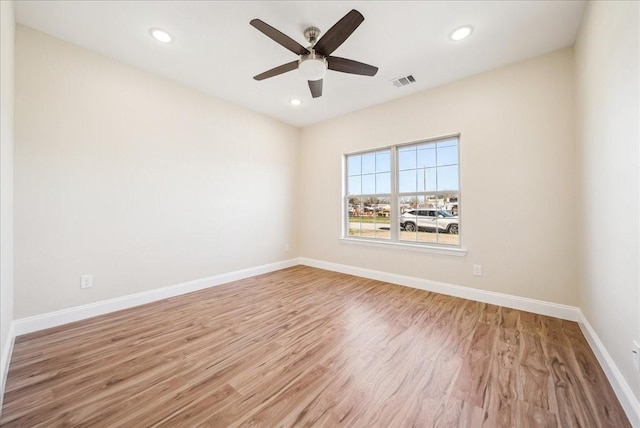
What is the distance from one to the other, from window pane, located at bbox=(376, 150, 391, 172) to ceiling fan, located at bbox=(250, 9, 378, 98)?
173 cm

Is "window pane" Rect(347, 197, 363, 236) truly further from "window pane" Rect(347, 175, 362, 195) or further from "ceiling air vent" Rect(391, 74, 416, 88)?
"ceiling air vent" Rect(391, 74, 416, 88)

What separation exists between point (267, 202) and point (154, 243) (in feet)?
6.05

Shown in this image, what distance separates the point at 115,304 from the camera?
106 inches

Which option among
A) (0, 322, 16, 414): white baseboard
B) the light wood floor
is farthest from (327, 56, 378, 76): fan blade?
(0, 322, 16, 414): white baseboard

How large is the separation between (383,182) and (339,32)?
246 centimetres

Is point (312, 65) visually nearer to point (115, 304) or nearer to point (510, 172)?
point (510, 172)

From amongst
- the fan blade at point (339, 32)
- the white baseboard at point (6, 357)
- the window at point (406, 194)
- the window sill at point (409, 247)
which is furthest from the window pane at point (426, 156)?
the white baseboard at point (6, 357)

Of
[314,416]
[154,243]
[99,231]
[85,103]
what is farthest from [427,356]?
[85,103]

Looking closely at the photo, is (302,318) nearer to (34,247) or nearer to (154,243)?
(154,243)

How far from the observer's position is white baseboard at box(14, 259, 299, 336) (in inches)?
88.1

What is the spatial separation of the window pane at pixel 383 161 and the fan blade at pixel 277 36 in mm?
2199

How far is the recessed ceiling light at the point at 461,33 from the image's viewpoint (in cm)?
226

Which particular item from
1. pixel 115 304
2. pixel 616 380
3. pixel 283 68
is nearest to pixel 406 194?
pixel 283 68

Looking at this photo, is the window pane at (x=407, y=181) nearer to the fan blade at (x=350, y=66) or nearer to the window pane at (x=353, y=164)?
the window pane at (x=353, y=164)
